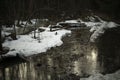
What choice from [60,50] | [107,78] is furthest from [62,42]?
[107,78]

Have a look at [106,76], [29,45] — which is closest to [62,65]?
[106,76]

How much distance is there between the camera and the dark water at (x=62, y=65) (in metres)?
12.7

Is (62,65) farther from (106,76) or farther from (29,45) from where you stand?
(29,45)

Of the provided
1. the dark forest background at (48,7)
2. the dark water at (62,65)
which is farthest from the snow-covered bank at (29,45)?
the dark forest background at (48,7)

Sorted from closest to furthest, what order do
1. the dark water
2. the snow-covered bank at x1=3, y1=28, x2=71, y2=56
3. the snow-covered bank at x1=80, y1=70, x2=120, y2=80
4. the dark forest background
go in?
the snow-covered bank at x1=80, y1=70, x2=120, y2=80, the dark water, the snow-covered bank at x1=3, y1=28, x2=71, y2=56, the dark forest background

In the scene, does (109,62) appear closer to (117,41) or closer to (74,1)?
(117,41)

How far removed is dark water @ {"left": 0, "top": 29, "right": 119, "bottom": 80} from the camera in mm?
12716

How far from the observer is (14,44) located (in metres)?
19.7

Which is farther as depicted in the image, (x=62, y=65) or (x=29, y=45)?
(x=29, y=45)

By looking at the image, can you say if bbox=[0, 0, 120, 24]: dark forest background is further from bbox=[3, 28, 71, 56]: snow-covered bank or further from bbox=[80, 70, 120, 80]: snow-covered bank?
bbox=[80, 70, 120, 80]: snow-covered bank

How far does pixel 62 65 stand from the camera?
48.8 ft

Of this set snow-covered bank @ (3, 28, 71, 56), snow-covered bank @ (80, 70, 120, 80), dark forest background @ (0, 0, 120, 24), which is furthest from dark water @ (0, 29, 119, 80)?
dark forest background @ (0, 0, 120, 24)

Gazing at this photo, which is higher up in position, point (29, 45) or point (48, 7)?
point (29, 45)

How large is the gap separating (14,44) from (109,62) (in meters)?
8.44
